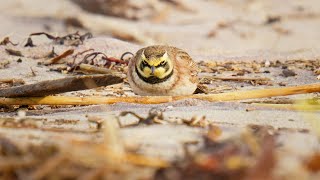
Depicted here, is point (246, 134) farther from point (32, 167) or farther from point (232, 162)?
point (32, 167)

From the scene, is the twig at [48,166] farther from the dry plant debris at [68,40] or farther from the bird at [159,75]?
the dry plant debris at [68,40]

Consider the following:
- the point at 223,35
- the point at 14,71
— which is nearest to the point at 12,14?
the point at 223,35

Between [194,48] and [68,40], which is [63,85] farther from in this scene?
[194,48]

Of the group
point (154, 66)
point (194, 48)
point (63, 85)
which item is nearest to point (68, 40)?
point (194, 48)

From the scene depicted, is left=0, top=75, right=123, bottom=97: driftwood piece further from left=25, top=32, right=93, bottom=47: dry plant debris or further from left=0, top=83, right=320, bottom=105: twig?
left=25, top=32, right=93, bottom=47: dry plant debris

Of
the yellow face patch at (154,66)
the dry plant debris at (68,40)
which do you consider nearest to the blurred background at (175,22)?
the dry plant debris at (68,40)
